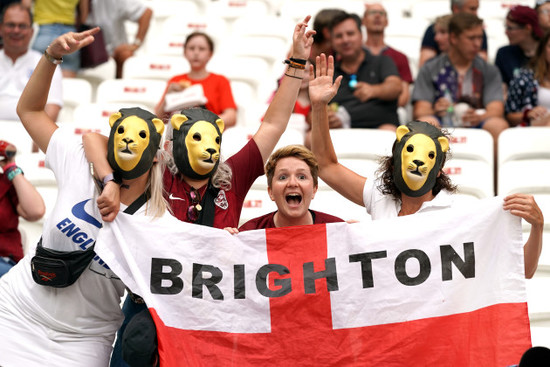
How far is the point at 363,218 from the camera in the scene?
4648 mm

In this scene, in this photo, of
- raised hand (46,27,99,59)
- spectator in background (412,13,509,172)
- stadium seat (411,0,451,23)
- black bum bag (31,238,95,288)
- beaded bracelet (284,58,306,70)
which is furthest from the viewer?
stadium seat (411,0,451,23)

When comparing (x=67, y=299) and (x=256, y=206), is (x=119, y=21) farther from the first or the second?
(x=67, y=299)

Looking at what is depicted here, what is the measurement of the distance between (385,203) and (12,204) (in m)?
1.88

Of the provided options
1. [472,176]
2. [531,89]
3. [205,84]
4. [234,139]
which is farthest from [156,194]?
[531,89]

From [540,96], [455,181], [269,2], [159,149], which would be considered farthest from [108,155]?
[269,2]

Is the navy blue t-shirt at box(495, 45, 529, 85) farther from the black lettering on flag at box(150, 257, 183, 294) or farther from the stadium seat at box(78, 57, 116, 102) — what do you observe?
the black lettering on flag at box(150, 257, 183, 294)

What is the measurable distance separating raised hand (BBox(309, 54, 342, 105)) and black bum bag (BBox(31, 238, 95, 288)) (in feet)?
3.76

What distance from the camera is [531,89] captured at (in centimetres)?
575

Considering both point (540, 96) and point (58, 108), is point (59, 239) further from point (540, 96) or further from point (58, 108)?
point (540, 96)

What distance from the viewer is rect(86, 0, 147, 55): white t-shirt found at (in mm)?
7164

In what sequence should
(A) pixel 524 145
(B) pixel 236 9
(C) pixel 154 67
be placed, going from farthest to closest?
(B) pixel 236 9, (C) pixel 154 67, (A) pixel 524 145

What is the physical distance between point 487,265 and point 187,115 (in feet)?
4.24

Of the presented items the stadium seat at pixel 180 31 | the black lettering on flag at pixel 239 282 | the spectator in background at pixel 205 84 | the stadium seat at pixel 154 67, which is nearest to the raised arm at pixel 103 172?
the black lettering on flag at pixel 239 282

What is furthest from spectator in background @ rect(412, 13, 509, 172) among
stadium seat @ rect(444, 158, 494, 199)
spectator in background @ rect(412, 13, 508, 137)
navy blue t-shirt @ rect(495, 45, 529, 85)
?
stadium seat @ rect(444, 158, 494, 199)
